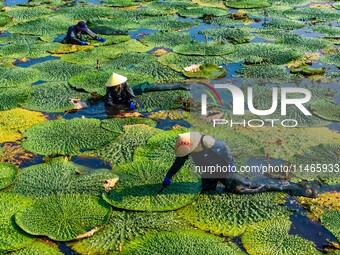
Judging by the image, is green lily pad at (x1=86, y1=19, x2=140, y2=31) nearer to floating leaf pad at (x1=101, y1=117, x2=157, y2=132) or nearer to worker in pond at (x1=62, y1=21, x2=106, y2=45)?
worker in pond at (x1=62, y1=21, x2=106, y2=45)

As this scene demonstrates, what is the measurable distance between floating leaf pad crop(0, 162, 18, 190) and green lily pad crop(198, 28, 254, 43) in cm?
634

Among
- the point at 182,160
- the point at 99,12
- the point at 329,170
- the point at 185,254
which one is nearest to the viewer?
the point at 185,254

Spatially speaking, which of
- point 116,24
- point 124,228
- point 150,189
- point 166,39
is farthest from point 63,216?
point 116,24

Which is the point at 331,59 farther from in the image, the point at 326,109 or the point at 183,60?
the point at 183,60

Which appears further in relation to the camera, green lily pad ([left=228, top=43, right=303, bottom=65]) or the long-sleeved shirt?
the long-sleeved shirt

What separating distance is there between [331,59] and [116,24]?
5602 mm

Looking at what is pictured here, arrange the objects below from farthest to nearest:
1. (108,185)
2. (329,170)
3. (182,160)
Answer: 1. (329,170)
2. (108,185)
3. (182,160)

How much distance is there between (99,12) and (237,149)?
8171 mm

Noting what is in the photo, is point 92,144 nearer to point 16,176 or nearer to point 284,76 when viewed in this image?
point 16,176

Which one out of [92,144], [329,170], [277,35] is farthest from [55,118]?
[277,35]

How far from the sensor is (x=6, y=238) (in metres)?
4.66

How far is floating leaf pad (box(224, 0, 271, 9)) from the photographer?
1336 cm

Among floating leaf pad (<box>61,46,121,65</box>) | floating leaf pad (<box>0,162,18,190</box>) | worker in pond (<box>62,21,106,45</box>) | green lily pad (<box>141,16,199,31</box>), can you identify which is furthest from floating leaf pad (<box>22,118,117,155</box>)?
green lily pad (<box>141,16,199,31</box>)

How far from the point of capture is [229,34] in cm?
1101
